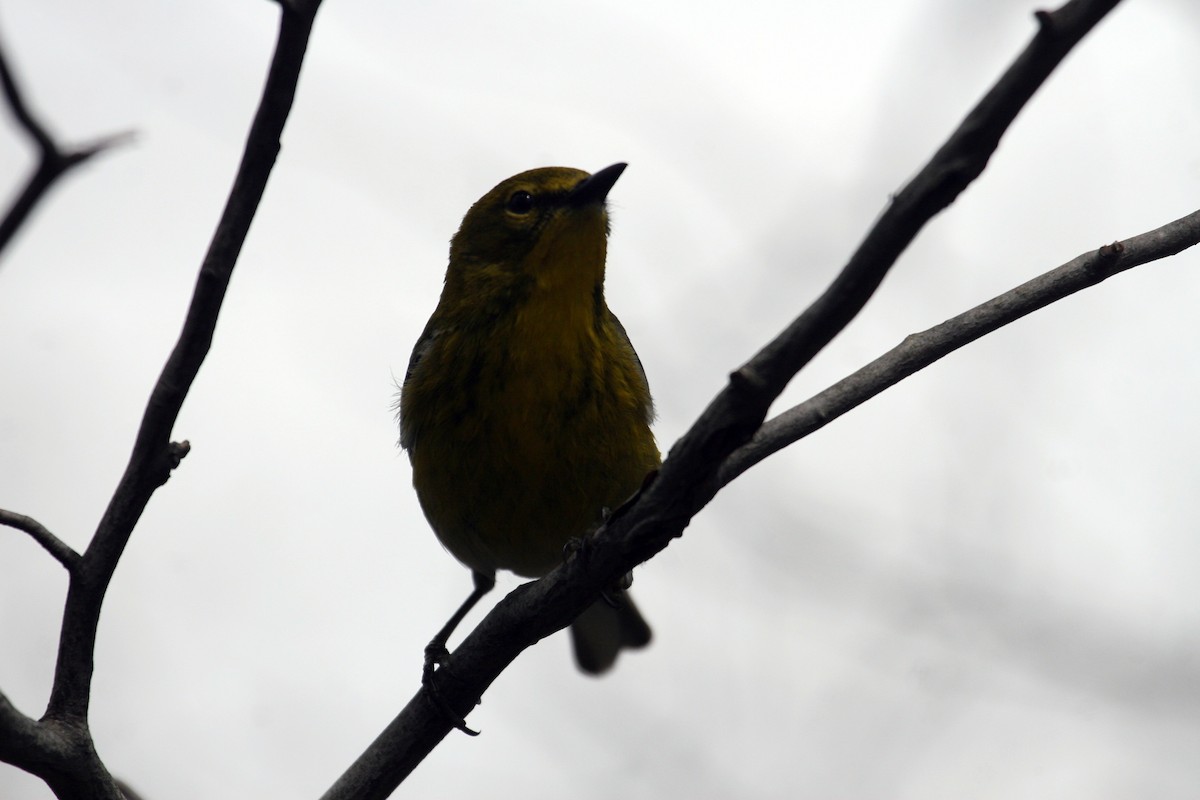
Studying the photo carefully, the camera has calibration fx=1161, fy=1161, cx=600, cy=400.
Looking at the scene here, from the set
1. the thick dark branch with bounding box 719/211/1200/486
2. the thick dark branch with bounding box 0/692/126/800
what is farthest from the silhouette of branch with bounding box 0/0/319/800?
the thick dark branch with bounding box 719/211/1200/486

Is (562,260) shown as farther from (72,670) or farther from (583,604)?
(72,670)

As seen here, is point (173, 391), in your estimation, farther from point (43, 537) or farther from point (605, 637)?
point (605, 637)

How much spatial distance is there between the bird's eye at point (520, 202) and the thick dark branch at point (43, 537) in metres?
3.27

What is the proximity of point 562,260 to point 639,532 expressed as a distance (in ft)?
8.46

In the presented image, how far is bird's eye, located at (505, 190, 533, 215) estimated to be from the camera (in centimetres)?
583

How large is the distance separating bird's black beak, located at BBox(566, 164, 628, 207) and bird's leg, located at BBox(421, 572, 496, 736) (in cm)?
201

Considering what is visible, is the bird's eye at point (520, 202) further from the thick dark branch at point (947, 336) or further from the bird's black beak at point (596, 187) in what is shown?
the thick dark branch at point (947, 336)

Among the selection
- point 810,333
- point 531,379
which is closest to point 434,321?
point 531,379

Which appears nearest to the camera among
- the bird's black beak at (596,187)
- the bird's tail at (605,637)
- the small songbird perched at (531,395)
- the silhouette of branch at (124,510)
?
the silhouette of branch at (124,510)

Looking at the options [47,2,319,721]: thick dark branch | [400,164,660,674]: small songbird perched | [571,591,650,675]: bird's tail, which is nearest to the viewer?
[47,2,319,721]: thick dark branch

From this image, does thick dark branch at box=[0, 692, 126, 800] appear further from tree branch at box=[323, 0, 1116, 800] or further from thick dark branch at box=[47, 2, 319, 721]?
tree branch at box=[323, 0, 1116, 800]

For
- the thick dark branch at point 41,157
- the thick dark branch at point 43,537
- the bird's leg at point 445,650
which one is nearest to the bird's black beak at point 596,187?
the bird's leg at point 445,650

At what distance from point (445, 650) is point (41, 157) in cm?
411

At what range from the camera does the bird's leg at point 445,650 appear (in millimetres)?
3855
